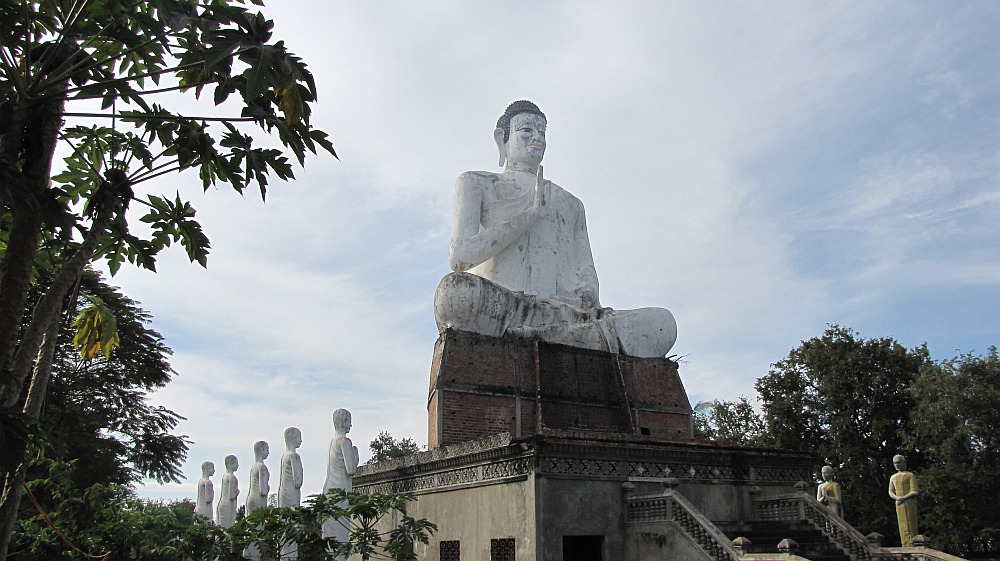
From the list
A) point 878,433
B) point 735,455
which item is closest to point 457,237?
point 735,455

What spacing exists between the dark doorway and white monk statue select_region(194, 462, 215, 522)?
9.43 m

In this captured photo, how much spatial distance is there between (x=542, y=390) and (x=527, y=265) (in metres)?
2.99

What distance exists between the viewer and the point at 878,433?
906 inches

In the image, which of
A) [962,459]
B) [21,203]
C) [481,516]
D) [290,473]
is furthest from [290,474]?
[962,459]

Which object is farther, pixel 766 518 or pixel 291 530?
pixel 766 518

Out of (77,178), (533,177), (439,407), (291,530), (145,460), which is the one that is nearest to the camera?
(77,178)

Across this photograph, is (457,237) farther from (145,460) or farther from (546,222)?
(145,460)

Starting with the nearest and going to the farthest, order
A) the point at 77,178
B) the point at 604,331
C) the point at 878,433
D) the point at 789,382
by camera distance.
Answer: the point at 77,178 < the point at 604,331 < the point at 878,433 < the point at 789,382

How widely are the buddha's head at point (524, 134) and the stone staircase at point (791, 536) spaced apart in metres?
8.39

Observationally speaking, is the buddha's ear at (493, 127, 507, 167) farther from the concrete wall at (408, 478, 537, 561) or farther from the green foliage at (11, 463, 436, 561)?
the green foliage at (11, 463, 436, 561)

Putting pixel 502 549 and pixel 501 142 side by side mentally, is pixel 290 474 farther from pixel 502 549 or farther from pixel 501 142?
pixel 501 142

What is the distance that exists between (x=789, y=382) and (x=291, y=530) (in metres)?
22.7

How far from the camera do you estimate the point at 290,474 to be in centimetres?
1155

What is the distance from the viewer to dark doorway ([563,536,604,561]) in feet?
30.6
